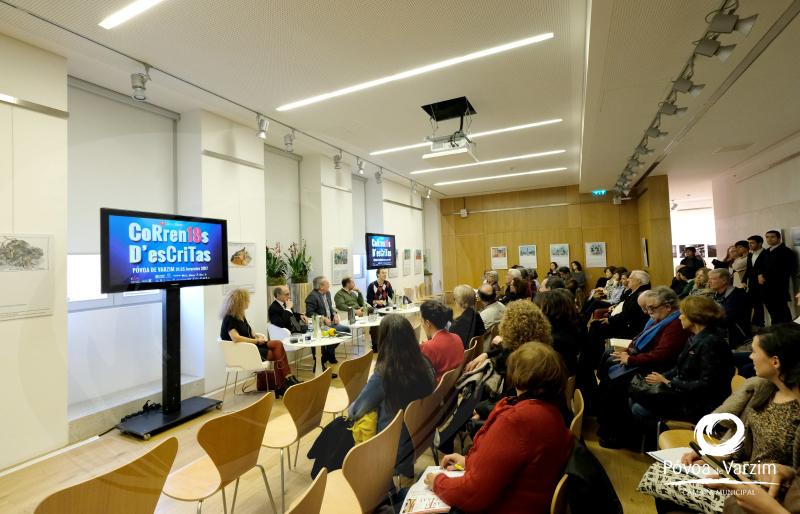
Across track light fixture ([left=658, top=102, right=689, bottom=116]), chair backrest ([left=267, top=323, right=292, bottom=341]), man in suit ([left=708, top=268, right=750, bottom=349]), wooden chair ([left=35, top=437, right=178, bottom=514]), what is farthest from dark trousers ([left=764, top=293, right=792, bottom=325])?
wooden chair ([left=35, top=437, right=178, bottom=514])

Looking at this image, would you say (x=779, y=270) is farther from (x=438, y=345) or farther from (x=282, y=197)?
(x=282, y=197)

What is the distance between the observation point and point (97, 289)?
3.68 meters

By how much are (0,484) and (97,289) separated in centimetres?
171

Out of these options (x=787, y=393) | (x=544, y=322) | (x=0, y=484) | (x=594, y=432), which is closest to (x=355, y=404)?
(x=544, y=322)

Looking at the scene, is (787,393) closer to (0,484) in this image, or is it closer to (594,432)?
(594,432)

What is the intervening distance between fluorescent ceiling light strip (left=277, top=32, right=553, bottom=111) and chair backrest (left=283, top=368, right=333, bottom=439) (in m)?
2.88

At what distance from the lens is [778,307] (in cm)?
537

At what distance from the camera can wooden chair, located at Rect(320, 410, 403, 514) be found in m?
1.40

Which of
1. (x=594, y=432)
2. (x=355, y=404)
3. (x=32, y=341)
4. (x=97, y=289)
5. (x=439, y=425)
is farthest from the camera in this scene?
(x=97, y=289)

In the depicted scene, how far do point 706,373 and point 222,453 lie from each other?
268 centimetres

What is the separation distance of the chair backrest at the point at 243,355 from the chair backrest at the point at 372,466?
2.50 meters

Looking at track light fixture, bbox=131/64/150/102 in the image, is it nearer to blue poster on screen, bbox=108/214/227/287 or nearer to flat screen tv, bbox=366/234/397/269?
blue poster on screen, bbox=108/214/227/287

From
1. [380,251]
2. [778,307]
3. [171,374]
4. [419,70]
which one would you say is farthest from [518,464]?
[778,307]

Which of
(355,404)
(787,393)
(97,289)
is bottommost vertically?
(355,404)
